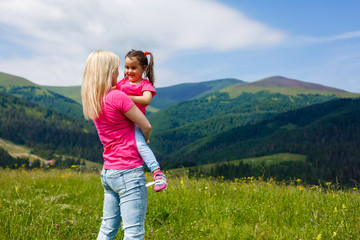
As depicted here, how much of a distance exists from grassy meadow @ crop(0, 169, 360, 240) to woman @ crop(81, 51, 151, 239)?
1.56 meters

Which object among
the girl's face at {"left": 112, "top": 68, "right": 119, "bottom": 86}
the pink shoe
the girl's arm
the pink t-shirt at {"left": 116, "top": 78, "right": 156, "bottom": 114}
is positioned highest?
the girl's face at {"left": 112, "top": 68, "right": 119, "bottom": 86}

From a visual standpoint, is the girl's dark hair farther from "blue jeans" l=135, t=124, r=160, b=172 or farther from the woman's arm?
"blue jeans" l=135, t=124, r=160, b=172

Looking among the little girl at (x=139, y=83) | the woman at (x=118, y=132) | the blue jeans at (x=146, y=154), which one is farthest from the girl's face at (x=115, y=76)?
the blue jeans at (x=146, y=154)

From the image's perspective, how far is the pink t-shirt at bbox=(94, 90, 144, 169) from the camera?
310 cm

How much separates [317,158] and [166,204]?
209317 mm

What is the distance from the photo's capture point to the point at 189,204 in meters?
5.92

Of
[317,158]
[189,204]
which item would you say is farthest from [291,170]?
[189,204]

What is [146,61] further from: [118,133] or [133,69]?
[118,133]

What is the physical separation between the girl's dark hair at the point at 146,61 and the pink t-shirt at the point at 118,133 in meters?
0.50

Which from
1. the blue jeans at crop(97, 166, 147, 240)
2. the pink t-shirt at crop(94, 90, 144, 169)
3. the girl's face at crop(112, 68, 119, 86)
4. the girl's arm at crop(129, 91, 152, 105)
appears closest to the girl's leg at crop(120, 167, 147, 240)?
the blue jeans at crop(97, 166, 147, 240)

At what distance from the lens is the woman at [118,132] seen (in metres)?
3.08

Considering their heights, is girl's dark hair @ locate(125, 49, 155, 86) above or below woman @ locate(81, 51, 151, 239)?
above

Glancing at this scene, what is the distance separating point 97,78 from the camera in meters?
3.15

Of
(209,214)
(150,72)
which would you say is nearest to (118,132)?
(150,72)
